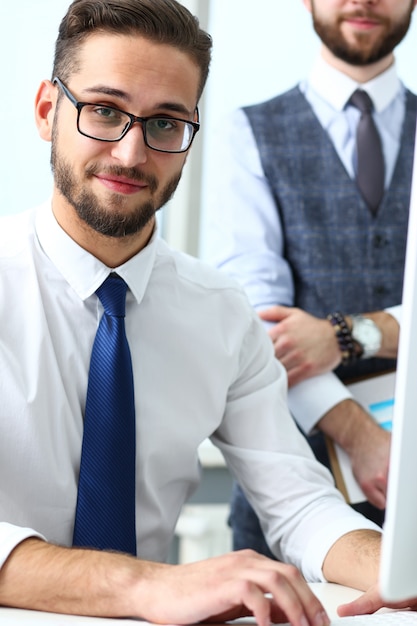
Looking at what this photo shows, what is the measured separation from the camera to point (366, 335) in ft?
6.92

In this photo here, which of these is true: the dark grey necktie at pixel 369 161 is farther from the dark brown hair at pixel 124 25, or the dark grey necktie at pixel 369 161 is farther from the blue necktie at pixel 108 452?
the blue necktie at pixel 108 452

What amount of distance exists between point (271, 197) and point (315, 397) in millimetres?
484

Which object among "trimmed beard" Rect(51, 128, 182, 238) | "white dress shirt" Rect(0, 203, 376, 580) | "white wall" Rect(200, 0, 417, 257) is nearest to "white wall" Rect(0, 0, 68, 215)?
"white wall" Rect(200, 0, 417, 257)

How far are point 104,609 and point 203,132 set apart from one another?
6.87ft

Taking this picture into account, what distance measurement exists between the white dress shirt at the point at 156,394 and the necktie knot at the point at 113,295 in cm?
1

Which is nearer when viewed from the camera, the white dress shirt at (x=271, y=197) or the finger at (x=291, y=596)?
the finger at (x=291, y=596)

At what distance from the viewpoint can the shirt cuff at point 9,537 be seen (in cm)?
126

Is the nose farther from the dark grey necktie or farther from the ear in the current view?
the dark grey necktie

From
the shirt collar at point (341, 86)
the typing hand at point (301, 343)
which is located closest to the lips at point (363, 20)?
the shirt collar at point (341, 86)

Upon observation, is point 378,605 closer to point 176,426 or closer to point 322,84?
point 176,426

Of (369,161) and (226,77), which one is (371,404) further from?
(226,77)

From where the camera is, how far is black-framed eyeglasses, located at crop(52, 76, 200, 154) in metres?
1.57

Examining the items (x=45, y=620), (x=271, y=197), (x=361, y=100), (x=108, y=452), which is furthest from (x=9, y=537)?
(x=361, y=100)

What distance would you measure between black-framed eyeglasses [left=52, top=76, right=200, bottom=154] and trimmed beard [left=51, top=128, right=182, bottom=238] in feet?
0.18
